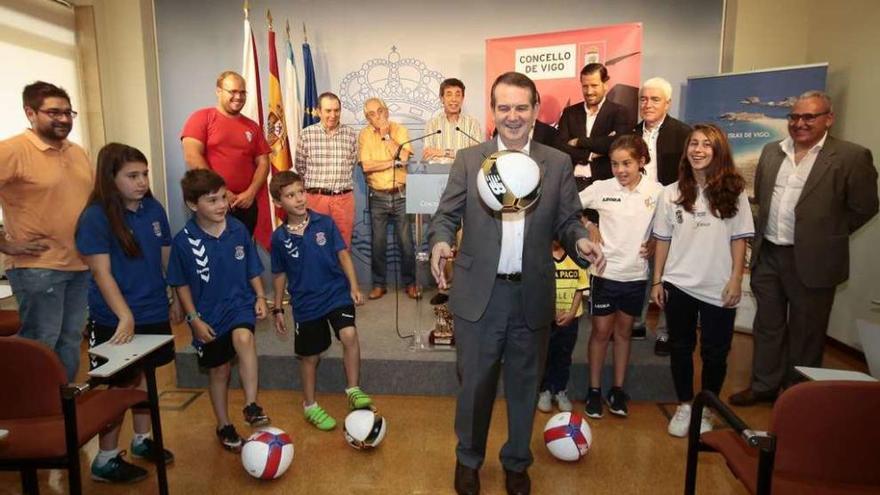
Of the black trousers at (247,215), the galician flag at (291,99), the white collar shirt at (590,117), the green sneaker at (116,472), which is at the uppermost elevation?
the galician flag at (291,99)

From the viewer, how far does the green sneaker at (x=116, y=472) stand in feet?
8.13

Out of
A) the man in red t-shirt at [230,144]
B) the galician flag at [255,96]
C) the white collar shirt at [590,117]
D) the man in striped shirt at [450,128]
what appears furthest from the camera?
the galician flag at [255,96]

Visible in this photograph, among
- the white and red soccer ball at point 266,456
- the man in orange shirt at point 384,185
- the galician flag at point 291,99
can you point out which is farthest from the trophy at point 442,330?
the galician flag at point 291,99

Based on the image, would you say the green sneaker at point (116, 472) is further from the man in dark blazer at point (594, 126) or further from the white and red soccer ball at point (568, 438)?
the man in dark blazer at point (594, 126)

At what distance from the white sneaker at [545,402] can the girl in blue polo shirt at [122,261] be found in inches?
80.4

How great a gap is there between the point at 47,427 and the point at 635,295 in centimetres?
273

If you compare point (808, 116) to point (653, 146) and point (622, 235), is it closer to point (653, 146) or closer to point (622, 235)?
point (653, 146)

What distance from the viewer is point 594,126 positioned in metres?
4.14

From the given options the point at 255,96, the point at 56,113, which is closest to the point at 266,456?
the point at 56,113

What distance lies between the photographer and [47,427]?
1888 mm

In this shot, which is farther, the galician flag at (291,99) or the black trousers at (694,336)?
the galician flag at (291,99)

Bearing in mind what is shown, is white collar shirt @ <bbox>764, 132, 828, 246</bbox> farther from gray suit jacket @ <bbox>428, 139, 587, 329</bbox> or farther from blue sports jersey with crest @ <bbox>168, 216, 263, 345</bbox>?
blue sports jersey with crest @ <bbox>168, 216, 263, 345</bbox>

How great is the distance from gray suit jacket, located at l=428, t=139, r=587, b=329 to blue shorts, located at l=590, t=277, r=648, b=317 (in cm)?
96

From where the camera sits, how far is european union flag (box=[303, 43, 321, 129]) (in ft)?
17.7
